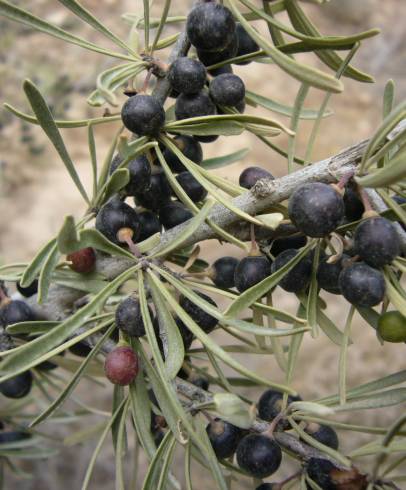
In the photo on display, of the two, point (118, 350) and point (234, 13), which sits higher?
point (234, 13)

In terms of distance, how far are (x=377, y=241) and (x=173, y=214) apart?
0.85 feet

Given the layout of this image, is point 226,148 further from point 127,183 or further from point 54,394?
point 127,183

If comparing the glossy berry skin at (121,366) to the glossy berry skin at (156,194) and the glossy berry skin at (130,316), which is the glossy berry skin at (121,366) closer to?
the glossy berry skin at (130,316)

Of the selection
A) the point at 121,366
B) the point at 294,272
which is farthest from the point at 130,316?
the point at 294,272

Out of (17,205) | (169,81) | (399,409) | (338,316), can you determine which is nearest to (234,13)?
(169,81)

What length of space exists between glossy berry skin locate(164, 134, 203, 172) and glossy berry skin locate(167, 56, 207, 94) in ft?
0.21

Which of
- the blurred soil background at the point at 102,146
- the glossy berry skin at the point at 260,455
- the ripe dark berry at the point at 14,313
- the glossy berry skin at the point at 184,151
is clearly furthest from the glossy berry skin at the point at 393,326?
the blurred soil background at the point at 102,146

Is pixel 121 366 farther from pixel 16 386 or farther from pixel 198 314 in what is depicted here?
pixel 16 386

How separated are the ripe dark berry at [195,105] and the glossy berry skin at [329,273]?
0.65 ft

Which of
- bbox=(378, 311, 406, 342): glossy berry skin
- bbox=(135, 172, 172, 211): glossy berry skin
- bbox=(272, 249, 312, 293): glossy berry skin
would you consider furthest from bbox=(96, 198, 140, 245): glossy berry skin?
bbox=(378, 311, 406, 342): glossy berry skin

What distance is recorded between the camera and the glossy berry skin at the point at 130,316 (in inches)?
21.0

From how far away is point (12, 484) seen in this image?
1.49 m

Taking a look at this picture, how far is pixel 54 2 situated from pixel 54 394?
3.32 meters

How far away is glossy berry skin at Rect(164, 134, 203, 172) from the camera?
0.60 m
